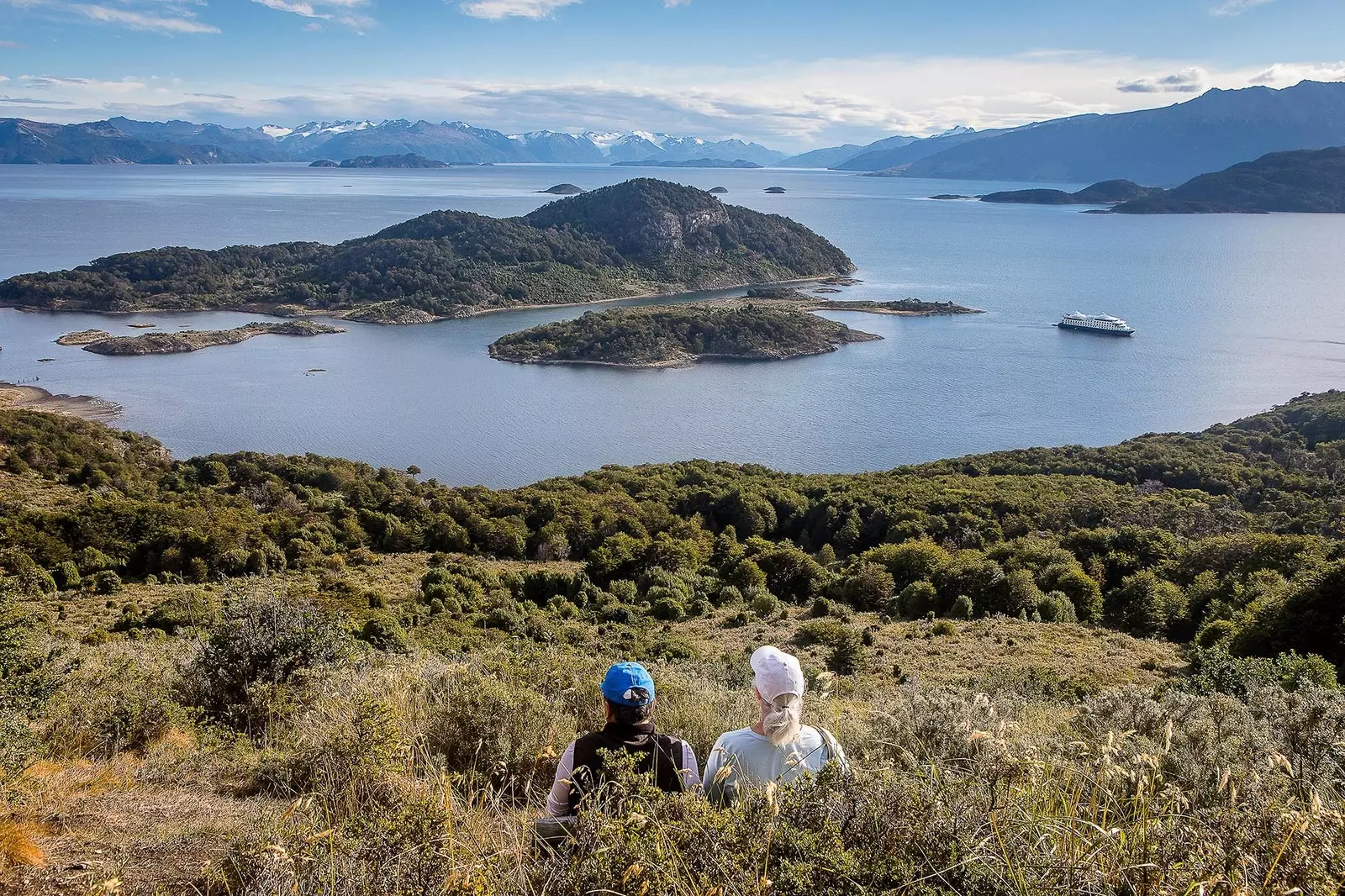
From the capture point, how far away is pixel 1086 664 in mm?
12750

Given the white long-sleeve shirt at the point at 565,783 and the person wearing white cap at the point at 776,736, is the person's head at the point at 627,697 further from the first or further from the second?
the person wearing white cap at the point at 776,736

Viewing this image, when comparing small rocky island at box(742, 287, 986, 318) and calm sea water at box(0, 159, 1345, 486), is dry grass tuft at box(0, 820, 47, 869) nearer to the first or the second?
calm sea water at box(0, 159, 1345, 486)

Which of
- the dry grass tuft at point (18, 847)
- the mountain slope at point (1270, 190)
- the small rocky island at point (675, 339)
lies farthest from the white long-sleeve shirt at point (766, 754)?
the mountain slope at point (1270, 190)

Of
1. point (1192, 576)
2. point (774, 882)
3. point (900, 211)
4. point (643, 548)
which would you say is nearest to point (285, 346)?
point (643, 548)

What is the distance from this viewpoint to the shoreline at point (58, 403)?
4716 cm

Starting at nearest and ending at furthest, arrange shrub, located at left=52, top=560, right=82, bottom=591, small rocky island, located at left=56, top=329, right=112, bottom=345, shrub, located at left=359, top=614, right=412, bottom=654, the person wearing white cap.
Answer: the person wearing white cap → shrub, located at left=359, top=614, right=412, bottom=654 → shrub, located at left=52, top=560, right=82, bottom=591 → small rocky island, located at left=56, top=329, right=112, bottom=345

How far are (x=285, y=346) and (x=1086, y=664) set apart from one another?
7368cm

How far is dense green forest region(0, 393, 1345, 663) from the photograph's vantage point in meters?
16.7

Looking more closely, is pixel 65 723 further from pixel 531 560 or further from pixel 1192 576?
pixel 1192 576

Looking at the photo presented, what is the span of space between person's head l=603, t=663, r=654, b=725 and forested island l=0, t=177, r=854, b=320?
291 feet

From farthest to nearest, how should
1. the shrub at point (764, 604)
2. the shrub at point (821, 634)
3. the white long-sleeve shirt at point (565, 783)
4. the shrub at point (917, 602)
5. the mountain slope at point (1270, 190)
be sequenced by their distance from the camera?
the mountain slope at point (1270, 190), the shrub at point (917, 602), the shrub at point (764, 604), the shrub at point (821, 634), the white long-sleeve shirt at point (565, 783)

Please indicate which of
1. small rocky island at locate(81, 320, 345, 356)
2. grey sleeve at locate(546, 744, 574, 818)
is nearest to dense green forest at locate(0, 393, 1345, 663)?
grey sleeve at locate(546, 744, 574, 818)

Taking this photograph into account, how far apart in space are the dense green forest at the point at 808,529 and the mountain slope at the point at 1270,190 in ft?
547

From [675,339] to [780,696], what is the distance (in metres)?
70.6
